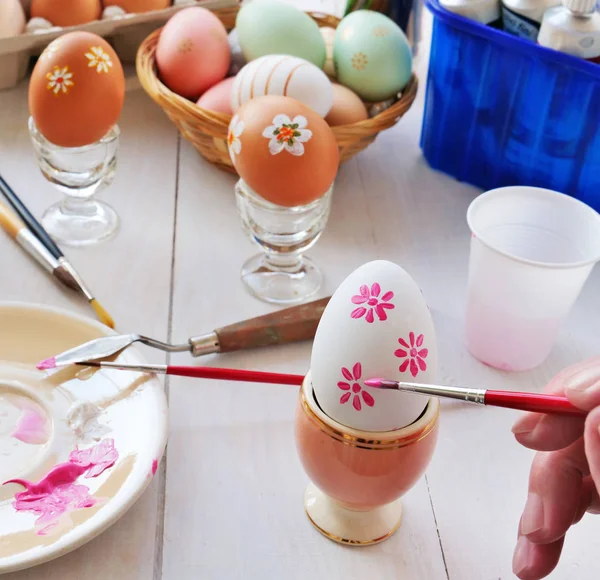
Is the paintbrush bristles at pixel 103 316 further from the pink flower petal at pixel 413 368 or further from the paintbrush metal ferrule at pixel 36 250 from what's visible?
the pink flower petal at pixel 413 368

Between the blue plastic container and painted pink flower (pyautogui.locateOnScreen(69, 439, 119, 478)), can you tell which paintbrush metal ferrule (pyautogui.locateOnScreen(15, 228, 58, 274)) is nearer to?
painted pink flower (pyautogui.locateOnScreen(69, 439, 119, 478))

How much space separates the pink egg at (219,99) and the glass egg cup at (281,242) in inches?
5.1

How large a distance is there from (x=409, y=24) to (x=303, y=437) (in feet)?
2.41

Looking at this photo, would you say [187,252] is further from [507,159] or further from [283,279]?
[507,159]

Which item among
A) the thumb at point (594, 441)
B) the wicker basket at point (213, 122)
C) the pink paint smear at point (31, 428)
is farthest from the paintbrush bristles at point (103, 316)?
the thumb at point (594, 441)

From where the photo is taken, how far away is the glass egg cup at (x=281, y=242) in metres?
0.76

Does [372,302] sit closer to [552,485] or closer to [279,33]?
[552,485]

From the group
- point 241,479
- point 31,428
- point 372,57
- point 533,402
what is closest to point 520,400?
point 533,402

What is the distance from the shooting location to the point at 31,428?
0.60 m

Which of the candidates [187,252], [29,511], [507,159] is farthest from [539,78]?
[29,511]

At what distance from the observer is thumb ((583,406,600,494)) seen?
1.33 ft

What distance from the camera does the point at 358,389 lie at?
47 cm

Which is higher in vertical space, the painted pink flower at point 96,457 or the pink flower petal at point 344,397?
the pink flower petal at point 344,397

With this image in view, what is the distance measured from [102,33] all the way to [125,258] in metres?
0.38
